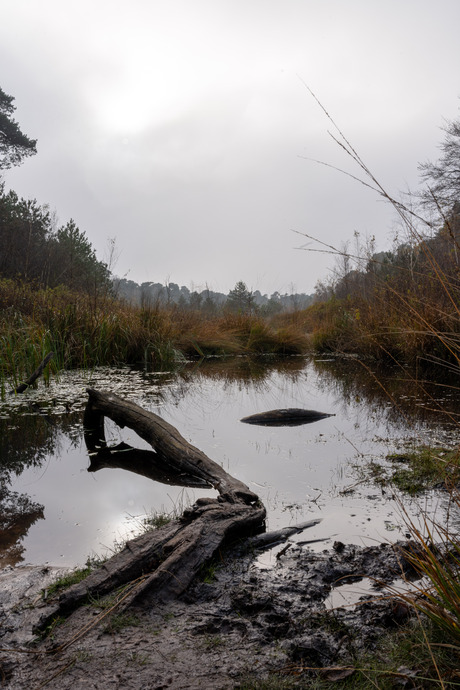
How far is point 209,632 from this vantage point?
4.85 ft

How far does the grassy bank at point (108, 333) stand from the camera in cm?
648

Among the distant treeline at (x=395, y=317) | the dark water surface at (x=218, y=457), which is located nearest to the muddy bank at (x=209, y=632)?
the dark water surface at (x=218, y=457)

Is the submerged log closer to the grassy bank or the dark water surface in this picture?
the dark water surface

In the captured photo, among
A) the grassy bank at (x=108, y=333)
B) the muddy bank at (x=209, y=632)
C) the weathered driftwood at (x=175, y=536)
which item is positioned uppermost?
the grassy bank at (x=108, y=333)

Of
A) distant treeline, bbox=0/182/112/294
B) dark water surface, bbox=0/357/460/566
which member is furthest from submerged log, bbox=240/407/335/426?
distant treeline, bbox=0/182/112/294

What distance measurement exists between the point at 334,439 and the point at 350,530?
1.77 meters

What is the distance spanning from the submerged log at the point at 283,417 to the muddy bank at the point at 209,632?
284 centimetres

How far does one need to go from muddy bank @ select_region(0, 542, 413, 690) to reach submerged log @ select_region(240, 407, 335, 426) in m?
2.84

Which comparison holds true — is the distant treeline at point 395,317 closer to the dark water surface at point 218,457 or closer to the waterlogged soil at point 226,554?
the dark water surface at point 218,457

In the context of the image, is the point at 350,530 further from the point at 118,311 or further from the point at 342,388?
the point at 118,311

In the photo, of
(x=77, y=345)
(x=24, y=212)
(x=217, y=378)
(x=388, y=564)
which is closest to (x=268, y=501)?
(x=388, y=564)

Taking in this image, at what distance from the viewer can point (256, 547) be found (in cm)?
211

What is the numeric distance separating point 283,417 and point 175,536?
2.91m

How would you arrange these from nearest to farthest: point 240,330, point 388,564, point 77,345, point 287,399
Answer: point 388,564 < point 287,399 < point 77,345 < point 240,330
